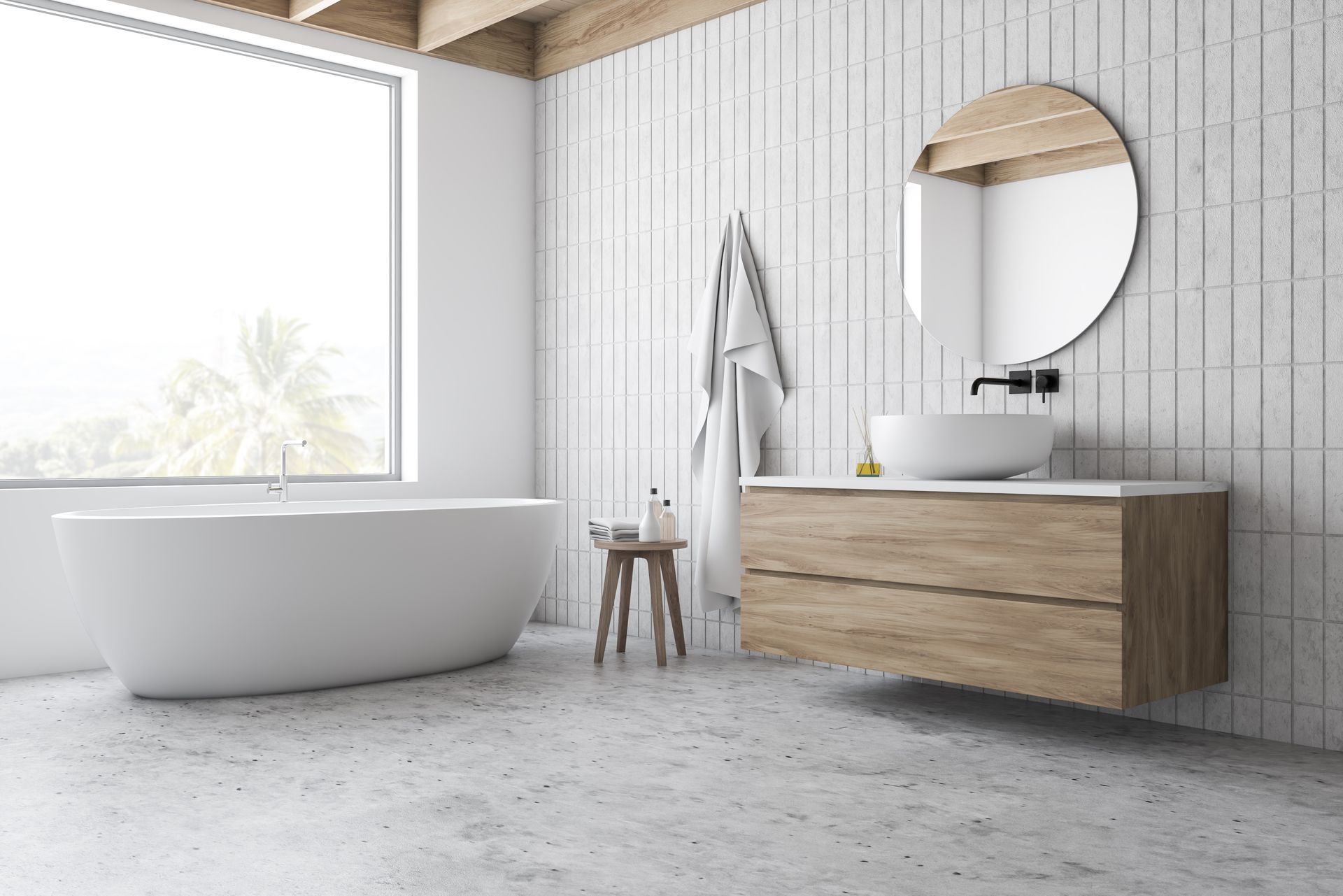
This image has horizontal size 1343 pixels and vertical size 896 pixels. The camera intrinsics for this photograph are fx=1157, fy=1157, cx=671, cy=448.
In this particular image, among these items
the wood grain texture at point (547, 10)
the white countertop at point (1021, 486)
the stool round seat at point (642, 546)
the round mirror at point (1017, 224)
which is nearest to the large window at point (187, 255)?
the wood grain texture at point (547, 10)

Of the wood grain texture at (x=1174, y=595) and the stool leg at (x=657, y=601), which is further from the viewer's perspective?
the stool leg at (x=657, y=601)

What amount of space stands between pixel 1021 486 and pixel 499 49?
11.5 ft

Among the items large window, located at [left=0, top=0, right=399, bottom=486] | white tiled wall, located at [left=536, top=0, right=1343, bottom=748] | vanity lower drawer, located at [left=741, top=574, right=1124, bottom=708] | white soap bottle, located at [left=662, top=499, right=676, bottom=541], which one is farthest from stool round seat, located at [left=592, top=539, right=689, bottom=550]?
large window, located at [left=0, top=0, right=399, bottom=486]

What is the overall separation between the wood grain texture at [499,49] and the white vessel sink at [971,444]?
300 cm

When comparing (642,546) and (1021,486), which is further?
(642,546)

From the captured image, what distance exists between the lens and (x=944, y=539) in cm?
323

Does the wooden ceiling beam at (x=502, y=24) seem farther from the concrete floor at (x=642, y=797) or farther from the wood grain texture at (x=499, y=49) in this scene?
the concrete floor at (x=642, y=797)

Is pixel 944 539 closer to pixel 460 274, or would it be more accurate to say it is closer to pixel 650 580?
pixel 650 580

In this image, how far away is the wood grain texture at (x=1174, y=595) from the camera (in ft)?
9.43

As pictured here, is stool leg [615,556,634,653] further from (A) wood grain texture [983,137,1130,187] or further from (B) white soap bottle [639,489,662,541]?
(A) wood grain texture [983,137,1130,187]

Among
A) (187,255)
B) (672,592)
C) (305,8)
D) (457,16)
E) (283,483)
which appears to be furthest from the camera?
(187,255)

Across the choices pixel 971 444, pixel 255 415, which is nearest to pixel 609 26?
pixel 971 444

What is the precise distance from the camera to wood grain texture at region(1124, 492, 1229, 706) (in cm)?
288

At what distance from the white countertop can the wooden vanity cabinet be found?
0.02m
